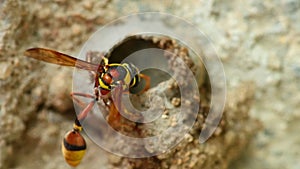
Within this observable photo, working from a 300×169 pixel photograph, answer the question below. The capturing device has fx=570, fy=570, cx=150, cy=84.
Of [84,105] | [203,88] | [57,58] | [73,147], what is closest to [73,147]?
[73,147]

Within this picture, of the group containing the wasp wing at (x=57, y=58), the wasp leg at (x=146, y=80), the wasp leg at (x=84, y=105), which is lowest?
the wasp leg at (x=84, y=105)

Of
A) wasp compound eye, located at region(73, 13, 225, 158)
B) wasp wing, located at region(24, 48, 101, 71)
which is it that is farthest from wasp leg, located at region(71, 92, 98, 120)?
wasp wing, located at region(24, 48, 101, 71)

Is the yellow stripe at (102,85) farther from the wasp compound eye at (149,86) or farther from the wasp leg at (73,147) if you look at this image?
the wasp leg at (73,147)

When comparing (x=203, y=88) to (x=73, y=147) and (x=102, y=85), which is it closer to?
(x=102, y=85)

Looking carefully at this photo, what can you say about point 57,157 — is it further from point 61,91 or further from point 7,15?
point 7,15

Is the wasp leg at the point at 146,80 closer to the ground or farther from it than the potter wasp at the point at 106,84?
farther from it

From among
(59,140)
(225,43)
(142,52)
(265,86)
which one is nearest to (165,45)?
(142,52)

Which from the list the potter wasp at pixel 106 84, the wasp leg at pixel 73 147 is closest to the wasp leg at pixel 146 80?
the potter wasp at pixel 106 84
